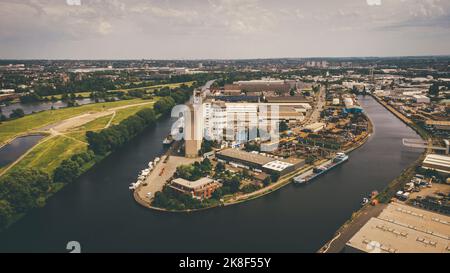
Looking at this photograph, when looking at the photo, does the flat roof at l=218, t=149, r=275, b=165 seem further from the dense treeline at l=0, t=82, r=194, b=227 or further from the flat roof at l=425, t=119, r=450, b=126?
the flat roof at l=425, t=119, r=450, b=126

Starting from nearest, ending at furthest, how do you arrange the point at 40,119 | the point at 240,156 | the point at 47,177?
the point at 47,177
the point at 240,156
the point at 40,119

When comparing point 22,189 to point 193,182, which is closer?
point 22,189

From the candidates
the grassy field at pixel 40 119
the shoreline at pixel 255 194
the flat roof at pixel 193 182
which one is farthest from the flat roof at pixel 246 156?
the grassy field at pixel 40 119

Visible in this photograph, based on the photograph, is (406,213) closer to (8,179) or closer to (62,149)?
(8,179)

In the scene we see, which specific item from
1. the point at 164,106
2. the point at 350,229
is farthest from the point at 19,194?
the point at 164,106

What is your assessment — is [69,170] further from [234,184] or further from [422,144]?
[422,144]

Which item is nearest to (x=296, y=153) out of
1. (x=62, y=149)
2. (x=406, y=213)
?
(x=406, y=213)
